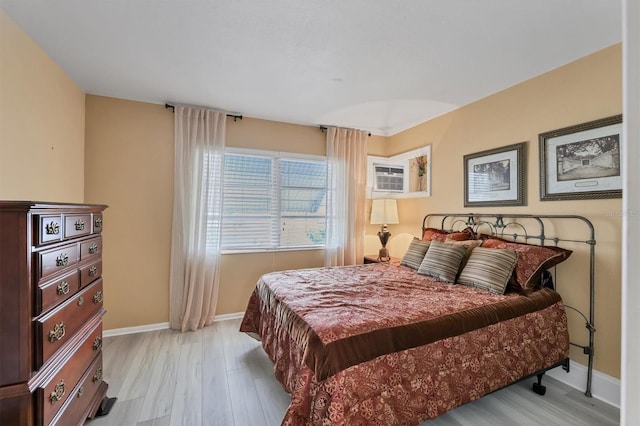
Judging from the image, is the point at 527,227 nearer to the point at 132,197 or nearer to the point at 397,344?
the point at 397,344

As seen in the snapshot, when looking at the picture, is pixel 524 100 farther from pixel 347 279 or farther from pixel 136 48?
pixel 136 48

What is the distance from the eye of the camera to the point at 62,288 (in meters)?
1.38

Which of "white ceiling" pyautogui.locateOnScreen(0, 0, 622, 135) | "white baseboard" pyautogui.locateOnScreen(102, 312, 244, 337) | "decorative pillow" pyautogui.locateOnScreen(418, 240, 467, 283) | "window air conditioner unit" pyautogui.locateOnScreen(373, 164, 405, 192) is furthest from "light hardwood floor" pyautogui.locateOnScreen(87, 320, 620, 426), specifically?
"window air conditioner unit" pyautogui.locateOnScreen(373, 164, 405, 192)

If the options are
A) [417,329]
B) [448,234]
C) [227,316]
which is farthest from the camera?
[227,316]

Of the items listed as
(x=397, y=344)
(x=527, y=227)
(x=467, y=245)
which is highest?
(x=527, y=227)

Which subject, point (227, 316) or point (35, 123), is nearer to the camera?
point (35, 123)

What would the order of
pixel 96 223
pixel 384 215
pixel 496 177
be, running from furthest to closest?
pixel 384 215 < pixel 496 177 < pixel 96 223

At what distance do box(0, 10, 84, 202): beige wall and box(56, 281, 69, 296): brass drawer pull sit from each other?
0.95 m

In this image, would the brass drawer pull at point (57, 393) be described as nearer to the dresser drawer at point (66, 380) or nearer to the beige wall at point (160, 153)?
the dresser drawer at point (66, 380)

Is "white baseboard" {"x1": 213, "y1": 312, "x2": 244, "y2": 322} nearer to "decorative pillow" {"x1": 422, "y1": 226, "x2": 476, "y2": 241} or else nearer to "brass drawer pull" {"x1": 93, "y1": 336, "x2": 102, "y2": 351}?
"brass drawer pull" {"x1": 93, "y1": 336, "x2": 102, "y2": 351}

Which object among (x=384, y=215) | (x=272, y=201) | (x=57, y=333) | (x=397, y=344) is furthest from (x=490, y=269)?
(x=57, y=333)

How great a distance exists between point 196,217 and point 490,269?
119 inches

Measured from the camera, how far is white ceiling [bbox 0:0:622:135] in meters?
1.75

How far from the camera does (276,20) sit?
1.86 meters
